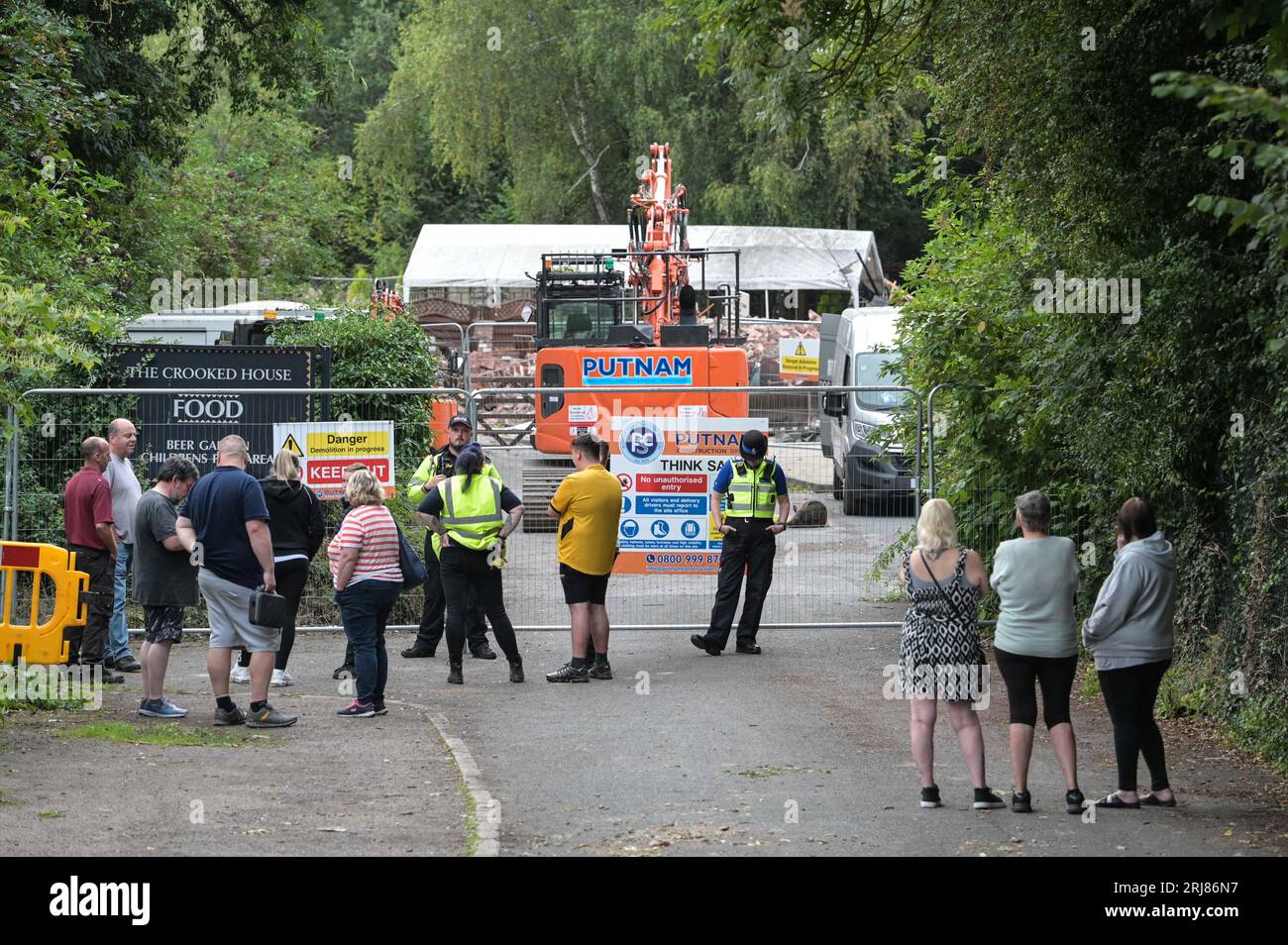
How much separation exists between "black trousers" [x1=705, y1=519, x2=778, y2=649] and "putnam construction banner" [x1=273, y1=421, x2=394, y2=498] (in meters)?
3.17

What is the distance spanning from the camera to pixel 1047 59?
10.3 meters

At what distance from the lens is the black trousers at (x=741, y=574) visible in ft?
42.9

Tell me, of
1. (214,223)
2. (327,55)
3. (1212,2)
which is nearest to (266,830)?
(1212,2)

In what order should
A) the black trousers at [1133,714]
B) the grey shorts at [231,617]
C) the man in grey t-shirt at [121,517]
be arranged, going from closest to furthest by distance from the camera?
the black trousers at [1133,714] < the grey shorts at [231,617] < the man in grey t-shirt at [121,517]

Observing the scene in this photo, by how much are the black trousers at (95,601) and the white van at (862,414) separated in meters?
6.35

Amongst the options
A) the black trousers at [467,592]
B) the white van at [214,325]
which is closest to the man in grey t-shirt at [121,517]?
the black trousers at [467,592]

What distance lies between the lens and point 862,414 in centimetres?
2308

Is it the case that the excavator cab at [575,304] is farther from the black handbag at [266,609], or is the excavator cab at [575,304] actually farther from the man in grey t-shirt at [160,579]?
the black handbag at [266,609]

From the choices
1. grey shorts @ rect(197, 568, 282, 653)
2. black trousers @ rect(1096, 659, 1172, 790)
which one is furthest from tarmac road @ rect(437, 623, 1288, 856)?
grey shorts @ rect(197, 568, 282, 653)

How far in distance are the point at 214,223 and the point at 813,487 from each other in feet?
55.9

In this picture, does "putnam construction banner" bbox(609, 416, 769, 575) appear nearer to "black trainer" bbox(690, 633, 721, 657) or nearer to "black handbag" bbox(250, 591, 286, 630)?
"black trainer" bbox(690, 633, 721, 657)

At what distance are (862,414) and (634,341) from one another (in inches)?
137

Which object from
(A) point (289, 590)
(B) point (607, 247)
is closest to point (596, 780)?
(A) point (289, 590)

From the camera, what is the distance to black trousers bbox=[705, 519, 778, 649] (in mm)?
13070
